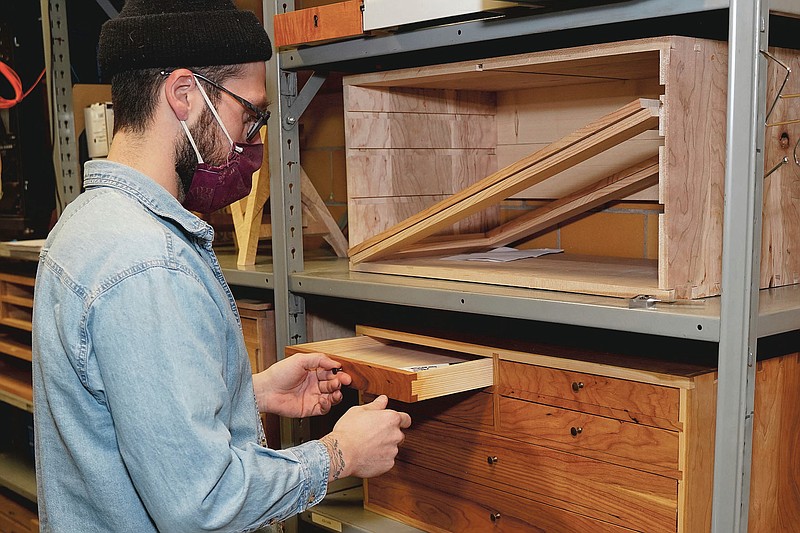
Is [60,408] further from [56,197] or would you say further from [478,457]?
[56,197]

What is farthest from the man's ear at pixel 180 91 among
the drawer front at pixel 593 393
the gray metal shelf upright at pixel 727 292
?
the drawer front at pixel 593 393

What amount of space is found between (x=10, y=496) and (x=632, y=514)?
254 centimetres

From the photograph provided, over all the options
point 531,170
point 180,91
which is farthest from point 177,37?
point 531,170

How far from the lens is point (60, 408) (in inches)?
42.9

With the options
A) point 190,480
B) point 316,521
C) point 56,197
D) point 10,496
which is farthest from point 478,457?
point 10,496

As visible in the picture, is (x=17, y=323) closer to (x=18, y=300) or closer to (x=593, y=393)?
(x=18, y=300)

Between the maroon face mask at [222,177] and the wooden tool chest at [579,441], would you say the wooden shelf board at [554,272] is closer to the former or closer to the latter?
the wooden tool chest at [579,441]

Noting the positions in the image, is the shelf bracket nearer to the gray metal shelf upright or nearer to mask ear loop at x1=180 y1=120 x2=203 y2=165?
the gray metal shelf upright

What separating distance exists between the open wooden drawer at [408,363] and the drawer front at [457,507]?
0.22 m

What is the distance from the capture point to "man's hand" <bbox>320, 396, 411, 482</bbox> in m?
1.23

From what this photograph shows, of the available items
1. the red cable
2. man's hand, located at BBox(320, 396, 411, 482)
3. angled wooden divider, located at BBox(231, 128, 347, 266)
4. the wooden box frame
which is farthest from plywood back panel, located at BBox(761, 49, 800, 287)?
the red cable

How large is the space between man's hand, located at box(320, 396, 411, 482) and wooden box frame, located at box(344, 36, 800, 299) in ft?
1.07

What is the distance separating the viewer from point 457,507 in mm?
1596

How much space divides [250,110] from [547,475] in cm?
75
